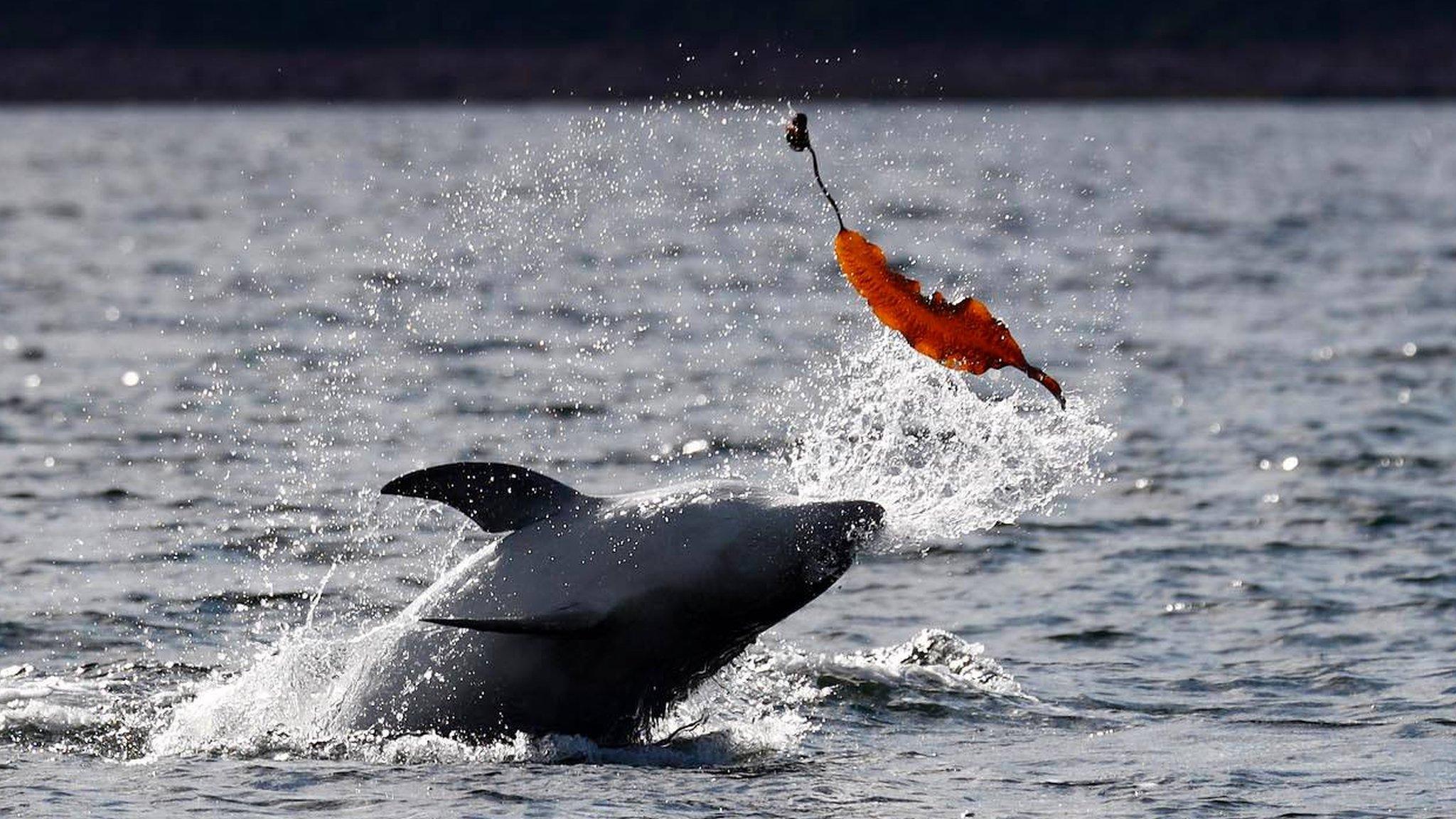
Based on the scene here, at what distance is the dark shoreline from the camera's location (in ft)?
362

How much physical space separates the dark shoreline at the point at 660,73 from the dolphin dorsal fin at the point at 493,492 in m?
96.8

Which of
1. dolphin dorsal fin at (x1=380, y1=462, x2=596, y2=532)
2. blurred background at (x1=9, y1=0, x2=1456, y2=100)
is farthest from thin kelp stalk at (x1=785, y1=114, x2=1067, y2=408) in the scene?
blurred background at (x1=9, y1=0, x2=1456, y2=100)

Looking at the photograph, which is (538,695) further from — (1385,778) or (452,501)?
(1385,778)

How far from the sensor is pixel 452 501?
1091 centimetres

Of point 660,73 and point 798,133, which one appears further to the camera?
point 660,73

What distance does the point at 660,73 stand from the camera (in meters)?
112

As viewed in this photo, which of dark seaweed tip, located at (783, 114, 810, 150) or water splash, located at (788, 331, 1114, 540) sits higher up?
dark seaweed tip, located at (783, 114, 810, 150)

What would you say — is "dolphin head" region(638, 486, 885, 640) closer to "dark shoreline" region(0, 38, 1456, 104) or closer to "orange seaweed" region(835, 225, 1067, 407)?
"orange seaweed" region(835, 225, 1067, 407)

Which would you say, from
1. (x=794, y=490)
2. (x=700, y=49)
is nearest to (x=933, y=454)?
(x=794, y=490)

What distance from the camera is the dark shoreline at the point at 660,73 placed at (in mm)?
110188

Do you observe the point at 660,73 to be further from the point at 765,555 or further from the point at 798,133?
the point at 765,555

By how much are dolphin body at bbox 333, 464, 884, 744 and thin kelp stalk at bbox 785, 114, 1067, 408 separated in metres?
1.06

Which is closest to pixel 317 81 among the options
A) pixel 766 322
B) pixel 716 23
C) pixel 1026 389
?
pixel 716 23

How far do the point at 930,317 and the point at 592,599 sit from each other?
2.14 meters
